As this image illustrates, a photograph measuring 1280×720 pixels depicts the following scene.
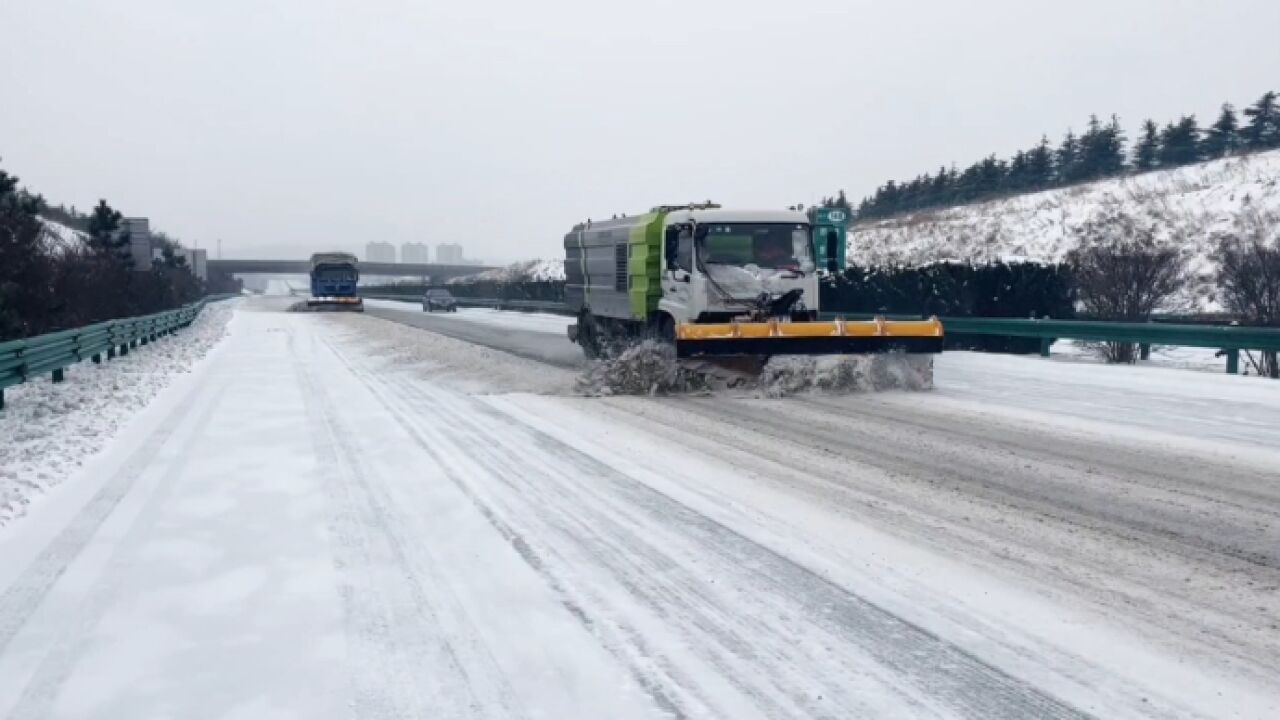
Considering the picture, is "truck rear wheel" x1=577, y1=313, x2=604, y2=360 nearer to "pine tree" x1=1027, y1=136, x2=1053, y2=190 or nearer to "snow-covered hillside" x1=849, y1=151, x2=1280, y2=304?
"snow-covered hillside" x1=849, y1=151, x2=1280, y2=304

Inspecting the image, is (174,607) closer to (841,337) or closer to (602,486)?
(602,486)

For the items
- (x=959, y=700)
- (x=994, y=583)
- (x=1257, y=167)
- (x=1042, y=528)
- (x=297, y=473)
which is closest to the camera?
(x=959, y=700)

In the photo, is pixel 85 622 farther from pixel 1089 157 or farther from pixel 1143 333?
pixel 1089 157

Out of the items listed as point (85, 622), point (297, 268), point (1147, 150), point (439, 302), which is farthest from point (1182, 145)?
point (297, 268)

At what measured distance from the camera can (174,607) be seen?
17.0 feet

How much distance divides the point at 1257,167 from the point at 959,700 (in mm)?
67612

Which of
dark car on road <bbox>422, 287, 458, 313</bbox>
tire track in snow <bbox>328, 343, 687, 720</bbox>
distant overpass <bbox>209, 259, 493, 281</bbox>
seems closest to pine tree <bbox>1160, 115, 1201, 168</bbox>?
dark car on road <bbox>422, 287, 458, 313</bbox>

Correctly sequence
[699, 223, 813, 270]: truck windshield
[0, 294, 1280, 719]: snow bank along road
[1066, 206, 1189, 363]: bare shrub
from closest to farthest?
[0, 294, 1280, 719]: snow bank along road < [699, 223, 813, 270]: truck windshield < [1066, 206, 1189, 363]: bare shrub

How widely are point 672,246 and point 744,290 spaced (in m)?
1.36

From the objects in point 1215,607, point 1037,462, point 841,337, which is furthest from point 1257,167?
point 1215,607

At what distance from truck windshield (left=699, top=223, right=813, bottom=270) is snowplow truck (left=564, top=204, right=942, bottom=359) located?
2cm

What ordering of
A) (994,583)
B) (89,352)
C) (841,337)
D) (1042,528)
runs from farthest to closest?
(89,352)
(841,337)
(1042,528)
(994,583)

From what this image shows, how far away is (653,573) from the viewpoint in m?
5.67

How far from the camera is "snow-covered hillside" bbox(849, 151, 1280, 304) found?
55062 mm
